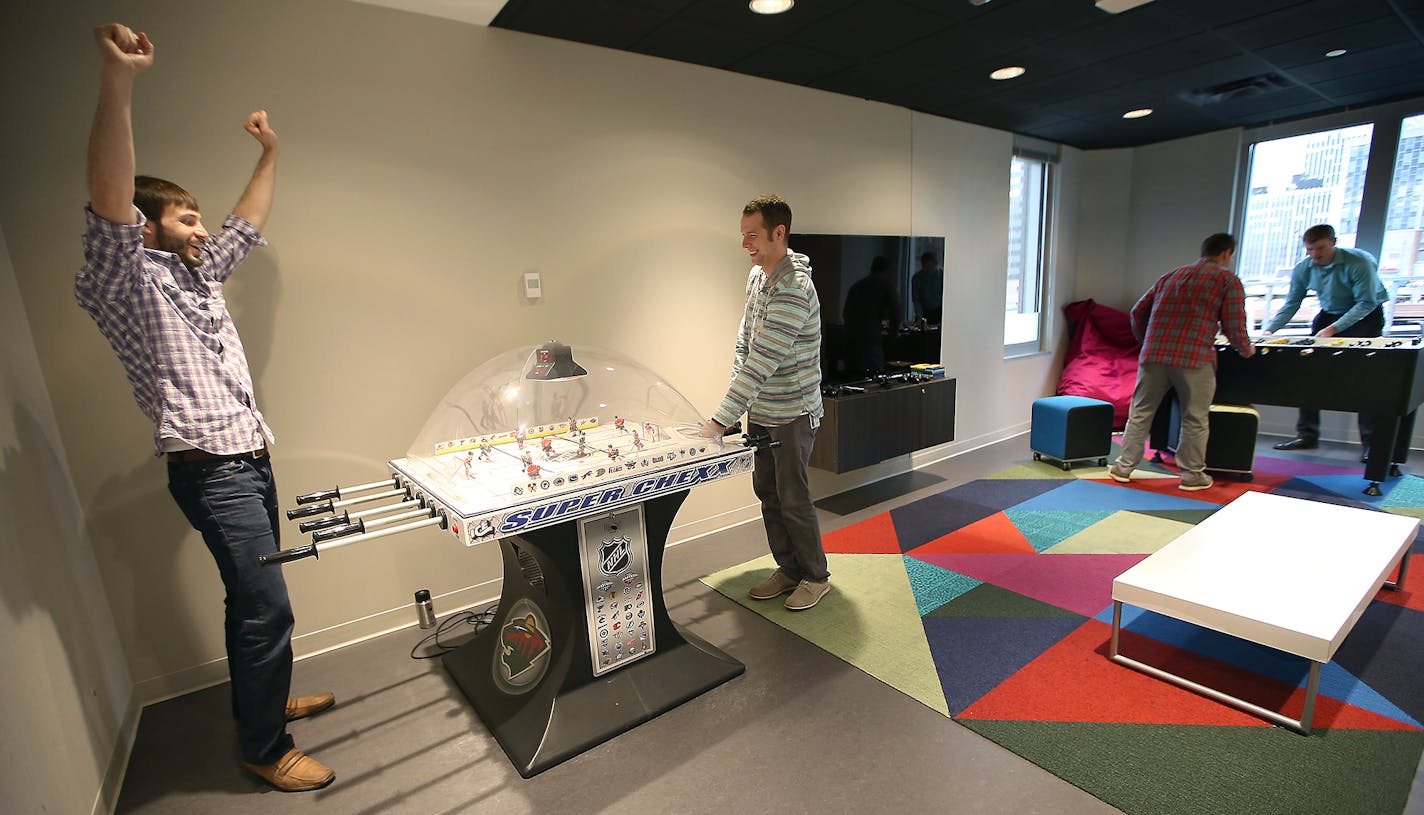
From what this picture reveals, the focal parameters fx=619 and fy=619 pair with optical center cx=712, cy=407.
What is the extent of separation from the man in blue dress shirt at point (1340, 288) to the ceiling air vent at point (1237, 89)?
110 centimetres

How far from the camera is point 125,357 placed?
65.5 inches

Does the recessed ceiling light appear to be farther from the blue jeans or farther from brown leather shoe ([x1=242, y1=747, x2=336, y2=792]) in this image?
brown leather shoe ([x1=242, y1=747, x2=336, y2=792])

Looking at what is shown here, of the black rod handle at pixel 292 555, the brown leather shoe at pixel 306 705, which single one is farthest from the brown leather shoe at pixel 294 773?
the black rod handle at pixel 292 555

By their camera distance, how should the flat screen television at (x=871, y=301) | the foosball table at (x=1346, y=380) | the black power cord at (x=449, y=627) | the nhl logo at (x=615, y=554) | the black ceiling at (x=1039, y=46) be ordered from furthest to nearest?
the flat screen television at (x=871, y=301)
the foosball table at (x=1346, y=380)
the black ceiling at (x=1039, y=46)
the black power cord at (x=449, y=627)
the nhl logo at (x=615, y=554)

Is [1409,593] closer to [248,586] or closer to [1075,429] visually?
[1075,429]

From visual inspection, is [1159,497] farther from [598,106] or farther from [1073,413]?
[598,106]

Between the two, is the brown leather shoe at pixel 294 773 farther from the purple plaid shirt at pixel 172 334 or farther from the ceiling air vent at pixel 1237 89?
the ceiling air vent at pixel 1237 89

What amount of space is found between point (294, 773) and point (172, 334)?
4.31ft

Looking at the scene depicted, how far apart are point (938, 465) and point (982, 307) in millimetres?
1402

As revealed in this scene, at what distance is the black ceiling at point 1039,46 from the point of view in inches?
108

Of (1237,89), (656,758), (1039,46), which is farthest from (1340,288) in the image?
(656,758)

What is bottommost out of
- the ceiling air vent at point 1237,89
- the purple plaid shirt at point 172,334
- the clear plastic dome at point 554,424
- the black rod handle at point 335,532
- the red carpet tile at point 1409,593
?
the red carpet tile at point 1409,593

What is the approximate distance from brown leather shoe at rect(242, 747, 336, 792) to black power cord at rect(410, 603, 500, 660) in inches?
24.9

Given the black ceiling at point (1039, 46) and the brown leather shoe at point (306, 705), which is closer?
the brown leather shoe at point (306, 705)
